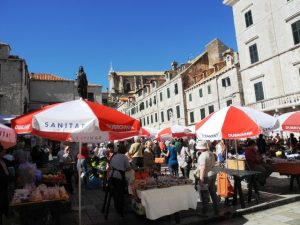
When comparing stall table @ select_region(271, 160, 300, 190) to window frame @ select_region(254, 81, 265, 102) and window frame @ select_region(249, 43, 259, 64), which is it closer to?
window frame @ select_region(254, 81, 265, 102)

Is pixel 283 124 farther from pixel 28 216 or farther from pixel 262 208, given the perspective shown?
pixel 28 216

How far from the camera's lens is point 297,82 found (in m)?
21.8

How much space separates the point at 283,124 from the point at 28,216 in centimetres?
928

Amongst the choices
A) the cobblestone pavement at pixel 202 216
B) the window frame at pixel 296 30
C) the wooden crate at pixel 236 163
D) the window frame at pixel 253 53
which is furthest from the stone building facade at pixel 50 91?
the cobblestone pavement at pixel 202 216

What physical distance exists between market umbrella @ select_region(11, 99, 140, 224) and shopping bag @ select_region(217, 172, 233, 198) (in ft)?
12.2

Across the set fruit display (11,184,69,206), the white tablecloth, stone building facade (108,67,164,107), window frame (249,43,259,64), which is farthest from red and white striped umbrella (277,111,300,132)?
stone building facade (108,67,164,107)

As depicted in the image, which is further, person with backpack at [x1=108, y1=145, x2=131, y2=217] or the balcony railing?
the balcony railing

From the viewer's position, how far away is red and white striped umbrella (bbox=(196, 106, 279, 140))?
23.0ft

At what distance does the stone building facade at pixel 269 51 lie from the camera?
22.0 meters

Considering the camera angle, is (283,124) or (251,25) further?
(251,25)

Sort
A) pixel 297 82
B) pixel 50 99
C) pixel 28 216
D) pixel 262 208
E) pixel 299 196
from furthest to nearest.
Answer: pixel 50 99, pixel 297 82, pixel 299 196, pixel 262 208, pixel 28 216

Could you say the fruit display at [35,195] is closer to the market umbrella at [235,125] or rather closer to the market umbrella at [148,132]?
the market umbrella at [235,125]

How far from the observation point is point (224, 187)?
314 inches

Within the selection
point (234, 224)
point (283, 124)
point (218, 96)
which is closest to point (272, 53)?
point (218, 96)
